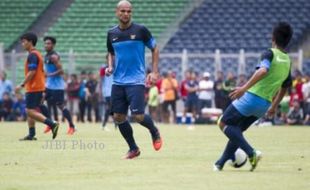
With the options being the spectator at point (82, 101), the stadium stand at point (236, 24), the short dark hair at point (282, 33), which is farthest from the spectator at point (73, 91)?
the short dark hair at point (282, 33)

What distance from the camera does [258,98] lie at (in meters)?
13.1

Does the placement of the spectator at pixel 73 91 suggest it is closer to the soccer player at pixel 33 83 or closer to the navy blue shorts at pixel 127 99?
the soccer player at pixel 33 83

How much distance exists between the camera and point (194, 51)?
41875 millimetres

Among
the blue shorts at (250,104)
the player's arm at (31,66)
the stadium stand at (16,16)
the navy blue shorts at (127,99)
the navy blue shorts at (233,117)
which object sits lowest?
the stadium stand at (16,16)

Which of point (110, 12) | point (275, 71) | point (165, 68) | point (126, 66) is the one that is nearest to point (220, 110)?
point (165, 68)

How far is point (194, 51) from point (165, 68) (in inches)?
124

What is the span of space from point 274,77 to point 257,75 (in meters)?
0.50

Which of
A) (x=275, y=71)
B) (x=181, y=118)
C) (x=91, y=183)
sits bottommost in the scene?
(x=181, y=118)

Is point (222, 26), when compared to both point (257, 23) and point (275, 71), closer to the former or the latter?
point (257, 23)

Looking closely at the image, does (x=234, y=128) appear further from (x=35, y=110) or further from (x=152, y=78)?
(x=35, y=110)

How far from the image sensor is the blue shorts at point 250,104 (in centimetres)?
1309

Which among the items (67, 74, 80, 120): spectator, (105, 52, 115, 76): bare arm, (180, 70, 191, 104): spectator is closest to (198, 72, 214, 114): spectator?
(180, 70, 191, 104): spectator

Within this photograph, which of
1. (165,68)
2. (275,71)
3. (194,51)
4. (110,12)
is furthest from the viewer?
(110,12)

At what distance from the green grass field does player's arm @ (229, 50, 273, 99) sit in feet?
3.27
